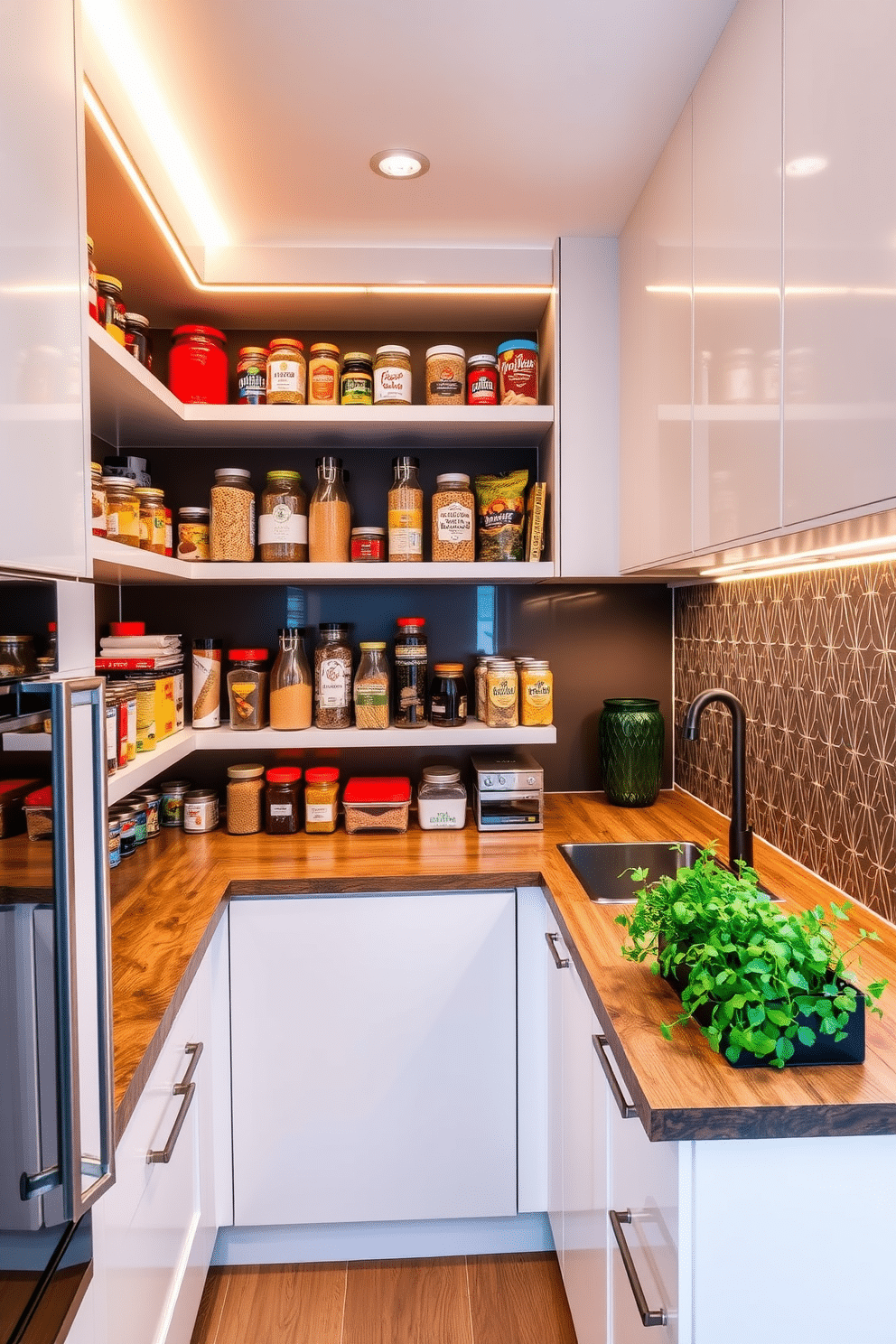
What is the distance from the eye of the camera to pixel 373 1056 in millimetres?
1764

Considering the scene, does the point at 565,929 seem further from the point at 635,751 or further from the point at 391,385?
the point at 391,385

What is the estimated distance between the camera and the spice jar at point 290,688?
2.05m

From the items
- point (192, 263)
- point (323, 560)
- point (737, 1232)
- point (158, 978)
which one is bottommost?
point (737, 1232)

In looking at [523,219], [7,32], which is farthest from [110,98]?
[523,219]

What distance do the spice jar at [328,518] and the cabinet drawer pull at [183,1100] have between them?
1.09 metres

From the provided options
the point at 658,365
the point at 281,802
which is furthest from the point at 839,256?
the point at 281,802

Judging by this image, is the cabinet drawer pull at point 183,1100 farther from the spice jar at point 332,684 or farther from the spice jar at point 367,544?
the spice jar at point 367,544

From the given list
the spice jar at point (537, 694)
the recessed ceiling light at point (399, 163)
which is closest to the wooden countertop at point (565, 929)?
the spice jar at point (537, 694)

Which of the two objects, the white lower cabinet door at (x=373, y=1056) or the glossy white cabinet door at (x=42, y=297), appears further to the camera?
the white lower cabinet door at (x=373, y=1056)

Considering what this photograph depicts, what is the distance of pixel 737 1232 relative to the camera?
3.02ft

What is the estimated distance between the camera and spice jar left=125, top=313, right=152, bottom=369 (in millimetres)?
1621

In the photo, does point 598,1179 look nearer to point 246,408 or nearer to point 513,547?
point 513,547

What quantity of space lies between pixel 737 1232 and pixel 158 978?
88cm

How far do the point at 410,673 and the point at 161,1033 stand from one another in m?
1.09
